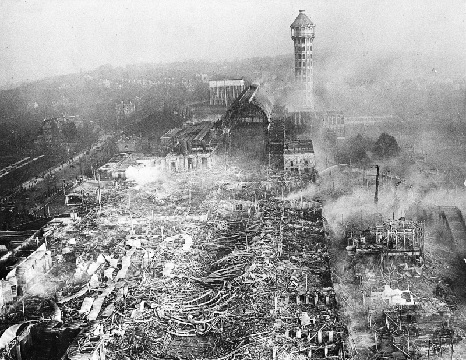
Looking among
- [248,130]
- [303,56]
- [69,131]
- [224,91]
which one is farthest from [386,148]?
[224,91]

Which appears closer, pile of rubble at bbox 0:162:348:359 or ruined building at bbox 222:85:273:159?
pile of rubble at bbox 0:162:348:359

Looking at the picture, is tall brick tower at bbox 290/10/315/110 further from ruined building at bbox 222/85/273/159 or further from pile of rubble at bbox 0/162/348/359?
pile of rubble at bbox 0/162/348/359

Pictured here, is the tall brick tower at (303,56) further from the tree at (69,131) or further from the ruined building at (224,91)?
the tree at (69,131)

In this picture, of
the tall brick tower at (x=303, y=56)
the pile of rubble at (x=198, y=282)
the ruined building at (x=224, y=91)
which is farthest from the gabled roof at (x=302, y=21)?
the pile of rubble at (x=198, y=282)

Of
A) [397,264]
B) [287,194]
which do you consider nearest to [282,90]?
[287,194]

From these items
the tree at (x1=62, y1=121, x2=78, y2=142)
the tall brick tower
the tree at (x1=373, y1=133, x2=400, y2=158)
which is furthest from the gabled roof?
the tree at (x1=62, y1=121, x2=78, y2=142)

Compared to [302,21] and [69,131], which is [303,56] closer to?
[302,21]
